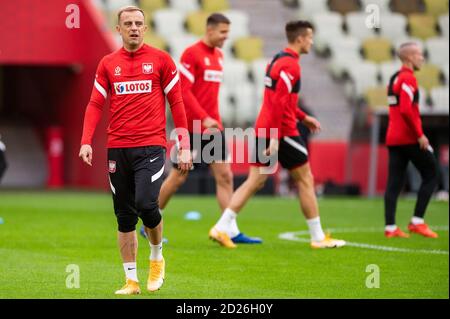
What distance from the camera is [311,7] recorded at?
2695 cm

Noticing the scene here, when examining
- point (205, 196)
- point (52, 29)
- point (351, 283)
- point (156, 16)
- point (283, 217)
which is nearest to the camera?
point (351, 283)

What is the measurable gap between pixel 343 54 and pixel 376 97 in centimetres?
210

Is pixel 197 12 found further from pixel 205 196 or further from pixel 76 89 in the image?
pixel 205 196

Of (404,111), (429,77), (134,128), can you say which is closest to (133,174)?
(134,128)

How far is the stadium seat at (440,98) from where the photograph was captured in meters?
22.7

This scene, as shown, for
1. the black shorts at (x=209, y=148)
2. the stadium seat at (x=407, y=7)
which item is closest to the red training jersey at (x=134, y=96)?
the black shorts at (x=209, y=148)

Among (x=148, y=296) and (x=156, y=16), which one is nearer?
(x=148, y=296)

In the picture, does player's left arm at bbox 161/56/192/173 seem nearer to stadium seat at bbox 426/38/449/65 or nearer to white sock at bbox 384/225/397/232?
Answer: white sock at bbox 384/225/397/232

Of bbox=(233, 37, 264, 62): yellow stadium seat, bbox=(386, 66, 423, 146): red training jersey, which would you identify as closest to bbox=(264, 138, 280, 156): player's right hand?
bbox=(386, 66, 423, 146): red training jersey

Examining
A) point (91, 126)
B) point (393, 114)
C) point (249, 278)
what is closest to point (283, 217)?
point (393, 114)

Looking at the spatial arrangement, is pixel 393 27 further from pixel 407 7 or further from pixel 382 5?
pixel 407 7

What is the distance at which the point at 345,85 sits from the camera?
25625 millimetres

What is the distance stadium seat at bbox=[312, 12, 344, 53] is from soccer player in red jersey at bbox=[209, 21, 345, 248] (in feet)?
49.3
